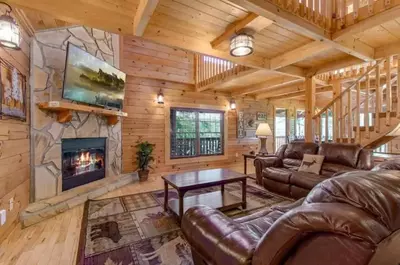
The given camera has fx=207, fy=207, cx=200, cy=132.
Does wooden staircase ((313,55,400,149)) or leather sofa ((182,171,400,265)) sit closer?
leather sofa ((182,171,400,265))

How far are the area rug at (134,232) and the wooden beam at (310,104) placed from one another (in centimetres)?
190

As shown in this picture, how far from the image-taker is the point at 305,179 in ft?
10.4

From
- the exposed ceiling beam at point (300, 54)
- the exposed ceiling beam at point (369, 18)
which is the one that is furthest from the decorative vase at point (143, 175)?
the exposed ceiling beam at point (369, 18)

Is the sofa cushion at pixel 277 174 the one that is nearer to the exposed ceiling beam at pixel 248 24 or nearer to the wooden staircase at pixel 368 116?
the wooden staircase at pixel 368 116

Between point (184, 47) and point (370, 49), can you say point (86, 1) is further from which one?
point (370, 49)

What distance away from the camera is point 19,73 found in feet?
8.40

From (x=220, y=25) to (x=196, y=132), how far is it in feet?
11.8

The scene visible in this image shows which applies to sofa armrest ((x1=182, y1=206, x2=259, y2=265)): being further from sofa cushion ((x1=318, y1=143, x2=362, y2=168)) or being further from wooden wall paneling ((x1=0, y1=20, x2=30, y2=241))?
sofa cushion ((x1=318, y1=143, x2=362, y2=168))

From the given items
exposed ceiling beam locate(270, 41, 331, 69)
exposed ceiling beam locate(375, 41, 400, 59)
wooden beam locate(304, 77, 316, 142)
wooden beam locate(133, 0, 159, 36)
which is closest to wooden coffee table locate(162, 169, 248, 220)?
wooden beam locate(133, 0, 159, 36)

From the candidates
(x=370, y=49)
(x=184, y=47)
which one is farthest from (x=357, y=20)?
(x=184, y=47)

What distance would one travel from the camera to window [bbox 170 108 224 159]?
560 centimetres

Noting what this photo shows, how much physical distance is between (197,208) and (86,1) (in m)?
2.42

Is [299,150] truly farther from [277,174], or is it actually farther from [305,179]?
[305,179]

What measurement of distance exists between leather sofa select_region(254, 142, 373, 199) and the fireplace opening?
3.18 metres
